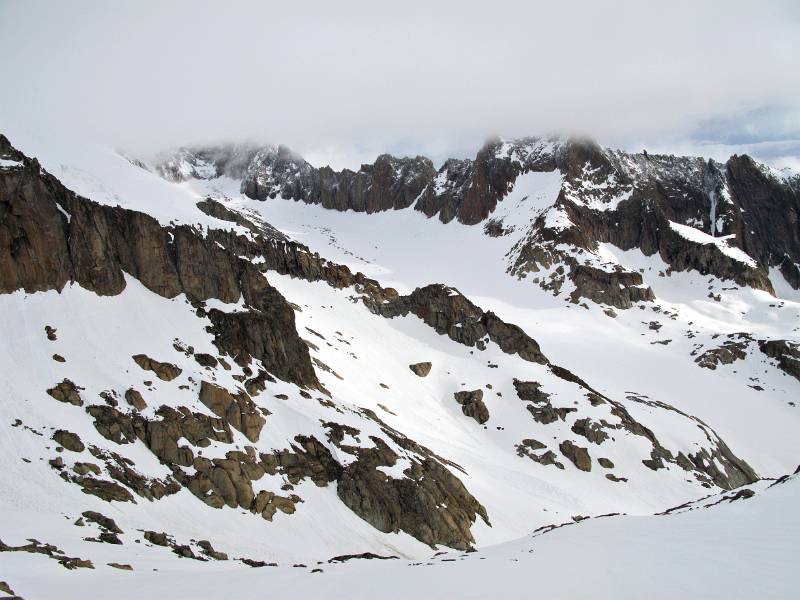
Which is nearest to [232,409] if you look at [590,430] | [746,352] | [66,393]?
[66,393]

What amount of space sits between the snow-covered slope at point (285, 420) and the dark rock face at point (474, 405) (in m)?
0.27

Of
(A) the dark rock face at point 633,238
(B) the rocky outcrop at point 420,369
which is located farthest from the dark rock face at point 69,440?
(A) the dark rock face at point 633,238

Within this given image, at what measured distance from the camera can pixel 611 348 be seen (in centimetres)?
13100

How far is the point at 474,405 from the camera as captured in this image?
78500 mm

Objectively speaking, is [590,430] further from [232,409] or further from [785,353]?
[785,353]

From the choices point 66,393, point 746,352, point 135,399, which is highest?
point 746,352

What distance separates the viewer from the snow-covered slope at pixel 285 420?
2997 centimetres

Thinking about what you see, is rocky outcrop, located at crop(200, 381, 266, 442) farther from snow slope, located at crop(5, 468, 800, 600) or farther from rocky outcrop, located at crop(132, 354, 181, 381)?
snow slope, located at crop(5, 468, 800, 600)

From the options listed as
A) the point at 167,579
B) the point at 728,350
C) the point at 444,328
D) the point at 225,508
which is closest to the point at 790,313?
the point at 728,350

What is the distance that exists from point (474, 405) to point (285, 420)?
1370 inches

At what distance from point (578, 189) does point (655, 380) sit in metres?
93.0

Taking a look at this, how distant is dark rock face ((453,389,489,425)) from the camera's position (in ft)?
254

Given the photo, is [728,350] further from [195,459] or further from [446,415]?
[195,459]

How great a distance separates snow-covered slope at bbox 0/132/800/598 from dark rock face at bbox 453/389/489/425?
0.89ft
